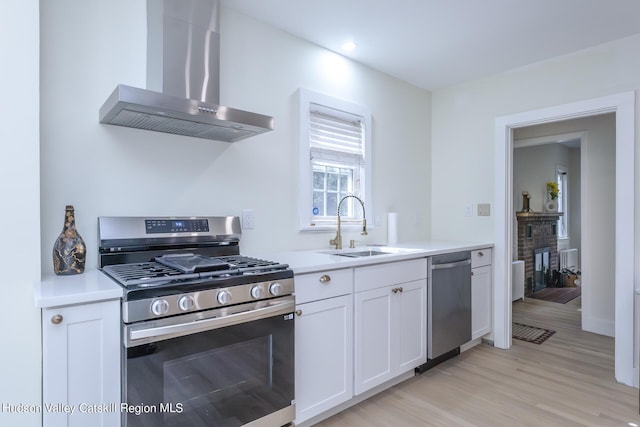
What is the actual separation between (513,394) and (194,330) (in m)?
2.19

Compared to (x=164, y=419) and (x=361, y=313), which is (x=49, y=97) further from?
(x=361, y=313)

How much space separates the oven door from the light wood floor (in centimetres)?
61

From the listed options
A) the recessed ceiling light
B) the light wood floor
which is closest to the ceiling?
the recessed ceiling light

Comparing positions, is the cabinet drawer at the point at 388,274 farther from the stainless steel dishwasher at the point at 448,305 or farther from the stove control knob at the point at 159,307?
the stove control knob at the point at 159,307

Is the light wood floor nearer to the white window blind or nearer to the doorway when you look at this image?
the doorway

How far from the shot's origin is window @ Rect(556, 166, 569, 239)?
6.72 metres

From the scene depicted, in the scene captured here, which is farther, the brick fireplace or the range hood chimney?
the brick fireplace

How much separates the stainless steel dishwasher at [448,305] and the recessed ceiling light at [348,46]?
1.73 m

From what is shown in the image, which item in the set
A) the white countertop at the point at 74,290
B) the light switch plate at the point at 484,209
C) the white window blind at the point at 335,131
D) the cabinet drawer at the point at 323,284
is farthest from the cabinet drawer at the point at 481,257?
the white countertop at the point at 74,290

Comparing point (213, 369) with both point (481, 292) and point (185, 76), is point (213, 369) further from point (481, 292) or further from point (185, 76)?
point (481, 292)
